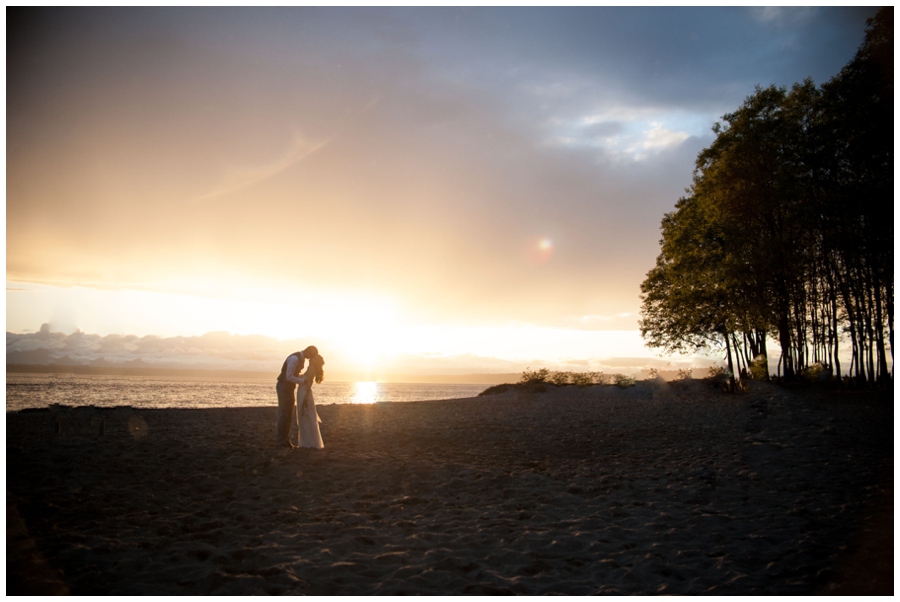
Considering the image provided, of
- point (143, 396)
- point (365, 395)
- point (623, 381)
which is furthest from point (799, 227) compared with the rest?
point (365, 395)

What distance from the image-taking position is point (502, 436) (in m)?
15.5

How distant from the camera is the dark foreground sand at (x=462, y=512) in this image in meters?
5.34

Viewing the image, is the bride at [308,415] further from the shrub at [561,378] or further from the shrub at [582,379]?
the shrub at [561,378]

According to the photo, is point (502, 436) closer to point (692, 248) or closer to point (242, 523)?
point (242, 523)

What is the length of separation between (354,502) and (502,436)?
8055 millimetres

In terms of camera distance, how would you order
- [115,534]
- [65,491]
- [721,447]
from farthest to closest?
[721,447], [65,491], [115,534]

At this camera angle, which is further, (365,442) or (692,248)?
(692,248)

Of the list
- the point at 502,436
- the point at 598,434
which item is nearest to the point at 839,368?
the point at 598,434

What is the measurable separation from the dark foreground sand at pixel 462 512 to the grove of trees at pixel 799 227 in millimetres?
7681

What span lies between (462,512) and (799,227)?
21.4 metres

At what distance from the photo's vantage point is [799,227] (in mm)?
21672

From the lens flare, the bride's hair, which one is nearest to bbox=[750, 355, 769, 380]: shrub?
the bride's hair

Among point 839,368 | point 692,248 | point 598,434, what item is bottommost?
point 598,434

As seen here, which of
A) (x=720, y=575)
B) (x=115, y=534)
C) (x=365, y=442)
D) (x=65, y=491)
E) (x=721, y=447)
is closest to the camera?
(x=720, y=575)
